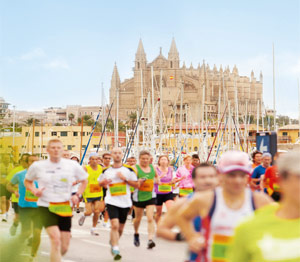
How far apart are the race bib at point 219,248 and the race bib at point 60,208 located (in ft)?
11.3

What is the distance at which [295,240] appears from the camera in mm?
2734

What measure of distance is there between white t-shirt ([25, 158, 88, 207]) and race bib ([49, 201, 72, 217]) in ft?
0.14

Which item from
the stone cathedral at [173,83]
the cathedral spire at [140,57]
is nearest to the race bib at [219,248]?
the stone cathedral at [173,83]

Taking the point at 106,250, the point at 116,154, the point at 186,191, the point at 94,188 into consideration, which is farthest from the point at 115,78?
the point at 116,154

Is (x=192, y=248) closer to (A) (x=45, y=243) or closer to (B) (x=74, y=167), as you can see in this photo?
(B) (x=74, y=167)

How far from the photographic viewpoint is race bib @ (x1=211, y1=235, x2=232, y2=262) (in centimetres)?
402

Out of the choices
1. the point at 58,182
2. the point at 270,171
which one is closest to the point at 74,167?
the point at 58,182

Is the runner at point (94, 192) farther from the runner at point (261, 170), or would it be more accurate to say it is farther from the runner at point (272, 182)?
the runner at point (272, 182)


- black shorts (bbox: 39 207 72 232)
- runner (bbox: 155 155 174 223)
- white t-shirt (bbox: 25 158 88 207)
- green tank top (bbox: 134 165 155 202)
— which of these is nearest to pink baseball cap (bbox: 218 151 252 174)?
white t-shirt (bbox: 25 158 88 207)

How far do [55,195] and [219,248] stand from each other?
3493mm

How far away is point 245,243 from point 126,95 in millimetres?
175318

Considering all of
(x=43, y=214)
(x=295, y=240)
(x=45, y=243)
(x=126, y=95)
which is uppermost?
(x=126, y=95)

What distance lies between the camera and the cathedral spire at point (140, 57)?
17900cm

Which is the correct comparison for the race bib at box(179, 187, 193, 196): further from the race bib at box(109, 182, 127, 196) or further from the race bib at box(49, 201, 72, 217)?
the race bib at box(49, 201, 72, 217)
